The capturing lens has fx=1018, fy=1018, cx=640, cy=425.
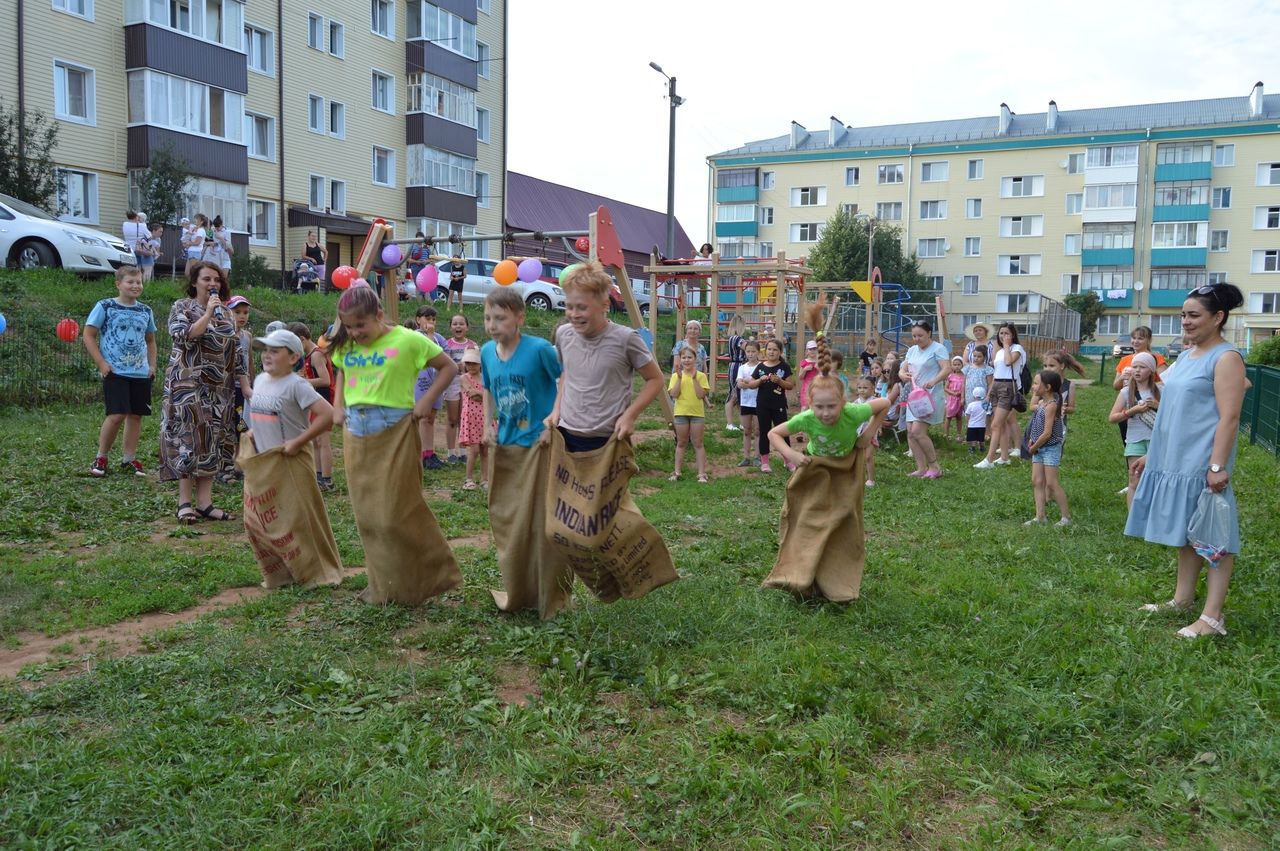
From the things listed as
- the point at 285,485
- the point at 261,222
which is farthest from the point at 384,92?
the point at 285,485

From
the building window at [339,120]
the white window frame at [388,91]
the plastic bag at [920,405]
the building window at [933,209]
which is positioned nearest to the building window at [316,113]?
the building window at [339,120]

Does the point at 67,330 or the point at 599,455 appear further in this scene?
the point at 67,330

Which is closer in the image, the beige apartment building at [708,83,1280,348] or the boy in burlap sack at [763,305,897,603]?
the boy in burlap sack at [763,305,897,603]

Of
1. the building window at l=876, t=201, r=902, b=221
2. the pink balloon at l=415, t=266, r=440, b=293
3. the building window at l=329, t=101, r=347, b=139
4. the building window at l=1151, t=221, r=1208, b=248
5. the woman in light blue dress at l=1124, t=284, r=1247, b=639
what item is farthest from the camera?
the building window at l=876, t=201, r=902, b=221

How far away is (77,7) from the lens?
989 inches

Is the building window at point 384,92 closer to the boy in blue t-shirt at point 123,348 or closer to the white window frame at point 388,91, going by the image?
the white window frame at point 388,91

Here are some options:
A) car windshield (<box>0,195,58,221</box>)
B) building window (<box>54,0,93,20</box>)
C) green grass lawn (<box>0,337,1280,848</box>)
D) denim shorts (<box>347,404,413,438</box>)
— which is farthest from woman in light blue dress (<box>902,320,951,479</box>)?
building window (<box>54,0,93,20</box>)

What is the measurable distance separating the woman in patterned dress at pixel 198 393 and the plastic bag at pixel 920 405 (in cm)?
752

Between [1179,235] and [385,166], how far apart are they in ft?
146

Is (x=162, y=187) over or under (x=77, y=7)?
under

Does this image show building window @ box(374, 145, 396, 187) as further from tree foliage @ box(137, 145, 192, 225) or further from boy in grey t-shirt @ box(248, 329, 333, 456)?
boy in grey t-shirt @ box(248, 329, 333, 456)

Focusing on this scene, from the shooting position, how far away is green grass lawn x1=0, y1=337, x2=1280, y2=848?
11.0 ft

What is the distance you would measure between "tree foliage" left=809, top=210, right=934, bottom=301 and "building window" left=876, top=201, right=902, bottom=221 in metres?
7.82

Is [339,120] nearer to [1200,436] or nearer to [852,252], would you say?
[852,252]
